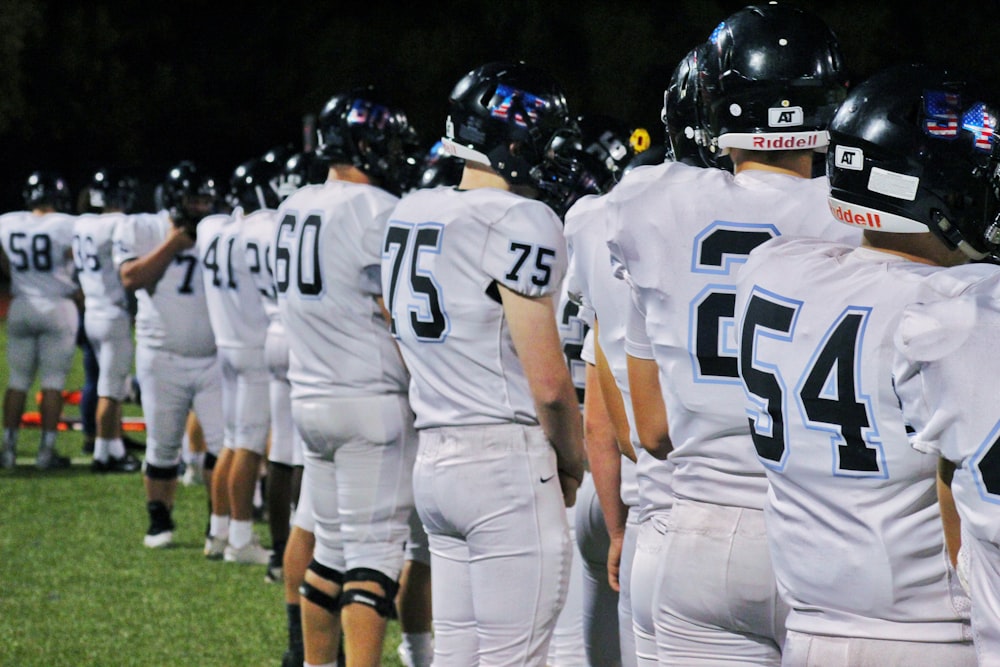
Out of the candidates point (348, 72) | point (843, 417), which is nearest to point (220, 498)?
point (843, 417)

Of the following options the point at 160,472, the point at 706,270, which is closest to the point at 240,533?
the point at 160,472

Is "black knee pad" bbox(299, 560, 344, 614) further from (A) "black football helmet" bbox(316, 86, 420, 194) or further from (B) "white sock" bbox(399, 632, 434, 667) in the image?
(A) "black football helmet" bbox(316, 86, 420, 194)

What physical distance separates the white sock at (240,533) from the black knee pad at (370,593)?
3061 millimetres

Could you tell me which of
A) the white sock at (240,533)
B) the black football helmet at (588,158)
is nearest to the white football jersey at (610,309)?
the black football helmet at (588,158)

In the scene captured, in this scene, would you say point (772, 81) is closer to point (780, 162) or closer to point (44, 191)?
point (780, 162)

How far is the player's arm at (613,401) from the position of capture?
357cm

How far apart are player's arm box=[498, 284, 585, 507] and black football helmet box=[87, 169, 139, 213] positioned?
6615 mm

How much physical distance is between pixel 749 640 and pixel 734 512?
27cm

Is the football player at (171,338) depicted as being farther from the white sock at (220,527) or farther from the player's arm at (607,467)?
the player's arm at (607,467)

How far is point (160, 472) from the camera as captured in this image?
26.4ft

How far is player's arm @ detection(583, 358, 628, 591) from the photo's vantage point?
3795mm

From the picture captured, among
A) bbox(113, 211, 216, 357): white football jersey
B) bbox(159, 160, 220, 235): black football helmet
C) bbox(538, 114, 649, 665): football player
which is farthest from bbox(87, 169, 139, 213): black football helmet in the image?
bbox(538, 114, 649, 665): football player

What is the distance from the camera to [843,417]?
7.68ft

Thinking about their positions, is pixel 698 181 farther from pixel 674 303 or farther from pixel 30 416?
pixel 30 416
